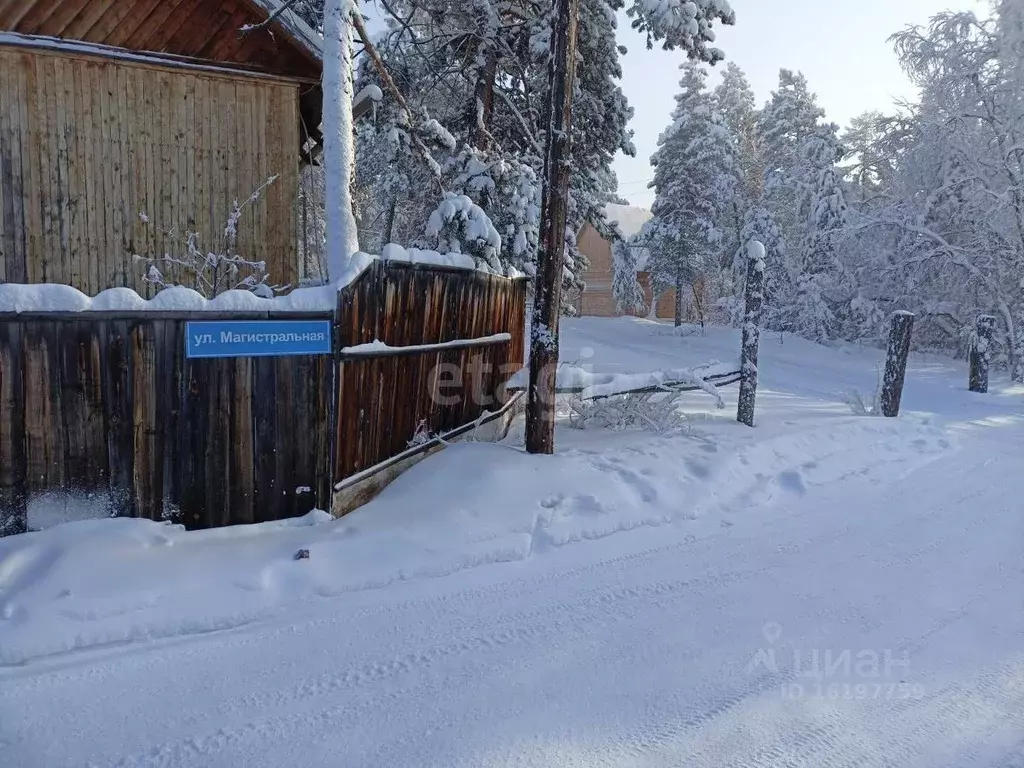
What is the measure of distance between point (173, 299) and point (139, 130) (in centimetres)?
436

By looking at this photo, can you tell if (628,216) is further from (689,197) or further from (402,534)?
(402,534)

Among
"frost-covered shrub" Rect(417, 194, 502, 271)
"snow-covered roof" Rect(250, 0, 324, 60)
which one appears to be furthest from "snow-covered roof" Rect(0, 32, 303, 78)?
"frost-covered shrub" Rect(417, 194, 502, 271)

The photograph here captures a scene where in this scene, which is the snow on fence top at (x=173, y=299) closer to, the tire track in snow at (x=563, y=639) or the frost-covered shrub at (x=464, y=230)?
the tire track in snow at (x=563, y=639)

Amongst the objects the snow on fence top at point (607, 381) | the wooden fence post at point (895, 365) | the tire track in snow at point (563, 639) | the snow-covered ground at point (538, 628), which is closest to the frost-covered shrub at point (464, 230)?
the snow on fence top at point (607, 381)

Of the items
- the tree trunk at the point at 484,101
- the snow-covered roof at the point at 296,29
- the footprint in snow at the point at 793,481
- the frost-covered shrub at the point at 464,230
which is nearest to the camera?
the footprint in snow at the point at 793,481

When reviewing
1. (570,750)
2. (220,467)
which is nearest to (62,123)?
(220,467)

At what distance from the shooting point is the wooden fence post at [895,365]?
962 centimetres

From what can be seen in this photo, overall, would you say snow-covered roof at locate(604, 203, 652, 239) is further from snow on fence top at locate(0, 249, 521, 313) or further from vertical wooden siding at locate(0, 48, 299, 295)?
snow on fence top at locate(0, 249, 521, 313)

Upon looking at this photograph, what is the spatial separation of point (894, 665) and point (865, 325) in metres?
23.3

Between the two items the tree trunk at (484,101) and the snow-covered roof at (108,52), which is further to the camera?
the tree trunk at (484,101)

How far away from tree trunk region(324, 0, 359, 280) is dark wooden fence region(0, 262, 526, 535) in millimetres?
894

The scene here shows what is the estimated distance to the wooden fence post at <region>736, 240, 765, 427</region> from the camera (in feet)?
28.0

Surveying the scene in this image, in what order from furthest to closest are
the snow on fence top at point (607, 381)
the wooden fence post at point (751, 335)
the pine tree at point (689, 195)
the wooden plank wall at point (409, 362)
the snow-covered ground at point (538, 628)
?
the pine tree at point (689, 195) < the wooden fence post at point (751, 335) < the snow on fence top at point (607, 381) < the wooden plank wall at point (409, 362) < the snow-covered ground at point (538, 628)

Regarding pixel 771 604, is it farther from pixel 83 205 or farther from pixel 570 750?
pixel 83 205
